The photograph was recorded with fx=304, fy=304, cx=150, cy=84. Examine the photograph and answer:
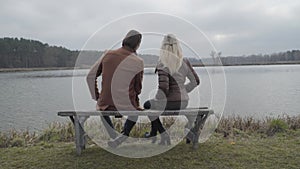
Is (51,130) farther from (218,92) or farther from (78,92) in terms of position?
(218,92)

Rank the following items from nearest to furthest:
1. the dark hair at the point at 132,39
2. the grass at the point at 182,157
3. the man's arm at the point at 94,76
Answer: the grass at the point at 182,157 → the dark hair at the point at 132,39 → the man's arm at the point at 94,76

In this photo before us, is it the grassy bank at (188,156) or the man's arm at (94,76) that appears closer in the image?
the grassy bank at (188,156)

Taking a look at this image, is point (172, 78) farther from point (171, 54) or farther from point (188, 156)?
point (188, 156)

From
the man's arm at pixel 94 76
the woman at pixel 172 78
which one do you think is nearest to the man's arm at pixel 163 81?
the woman at pixel 172 78

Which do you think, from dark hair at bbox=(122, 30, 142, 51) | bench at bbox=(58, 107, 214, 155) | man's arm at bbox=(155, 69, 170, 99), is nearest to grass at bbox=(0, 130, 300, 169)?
bench at bbox=(58, 107, 214, 155)

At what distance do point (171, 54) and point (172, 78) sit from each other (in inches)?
11.3

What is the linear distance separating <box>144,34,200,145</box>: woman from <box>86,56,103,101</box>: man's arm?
0.67m

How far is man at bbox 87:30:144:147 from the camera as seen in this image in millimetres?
3479

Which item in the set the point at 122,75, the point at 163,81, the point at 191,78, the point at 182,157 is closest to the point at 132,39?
the point at 122,75

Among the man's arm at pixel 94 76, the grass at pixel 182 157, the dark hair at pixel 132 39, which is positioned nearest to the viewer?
the grass at pixel 182 157

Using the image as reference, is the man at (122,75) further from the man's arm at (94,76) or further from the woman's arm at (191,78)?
the woman's arm at (191,78)

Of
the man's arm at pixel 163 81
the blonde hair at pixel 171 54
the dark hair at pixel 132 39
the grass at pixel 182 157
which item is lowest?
the grass at pixel 182 157

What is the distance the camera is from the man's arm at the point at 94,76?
364cm

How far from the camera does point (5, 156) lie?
3852mm
